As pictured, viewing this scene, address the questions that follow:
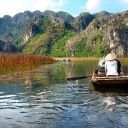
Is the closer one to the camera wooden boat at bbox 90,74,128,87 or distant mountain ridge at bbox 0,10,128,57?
wooden boat at bbox 90,74,128,87

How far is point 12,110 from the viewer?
8.63 meters

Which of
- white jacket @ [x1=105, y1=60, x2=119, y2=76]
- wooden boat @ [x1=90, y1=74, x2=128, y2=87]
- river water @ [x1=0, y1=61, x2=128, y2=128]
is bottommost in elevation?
river water @ [x1=0, y1=61, x2=128, y2=128]

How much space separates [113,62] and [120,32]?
116m

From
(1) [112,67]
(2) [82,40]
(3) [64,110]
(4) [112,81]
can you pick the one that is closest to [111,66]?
(1) [112,67]

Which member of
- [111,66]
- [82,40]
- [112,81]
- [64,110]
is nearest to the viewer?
[64,110]

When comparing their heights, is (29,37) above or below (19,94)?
above

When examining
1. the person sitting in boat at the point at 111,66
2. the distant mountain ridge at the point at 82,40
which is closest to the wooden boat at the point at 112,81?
the person sitting in boat at the point at 111,66

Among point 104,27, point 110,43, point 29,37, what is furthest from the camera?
point 29,37

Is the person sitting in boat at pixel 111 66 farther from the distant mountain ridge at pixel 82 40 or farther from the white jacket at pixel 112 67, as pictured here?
the distant mountain ridge at pixel 82 40

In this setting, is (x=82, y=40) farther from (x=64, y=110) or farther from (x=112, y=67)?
(x=64, y=110)

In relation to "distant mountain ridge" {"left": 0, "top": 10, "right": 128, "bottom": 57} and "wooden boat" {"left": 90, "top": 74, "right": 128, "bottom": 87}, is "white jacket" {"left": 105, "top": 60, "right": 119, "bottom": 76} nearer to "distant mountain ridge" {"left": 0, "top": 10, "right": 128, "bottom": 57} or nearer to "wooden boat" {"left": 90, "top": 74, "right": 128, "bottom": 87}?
"wooden boat" {"left": 90, "top": 74, "right": 128, "bottom": 87}

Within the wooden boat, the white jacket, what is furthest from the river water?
the white jacket

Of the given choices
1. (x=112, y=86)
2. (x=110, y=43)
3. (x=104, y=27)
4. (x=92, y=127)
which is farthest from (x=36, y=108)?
(x=104, y=27)

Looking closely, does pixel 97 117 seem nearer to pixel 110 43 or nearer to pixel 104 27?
pixel 110 43
